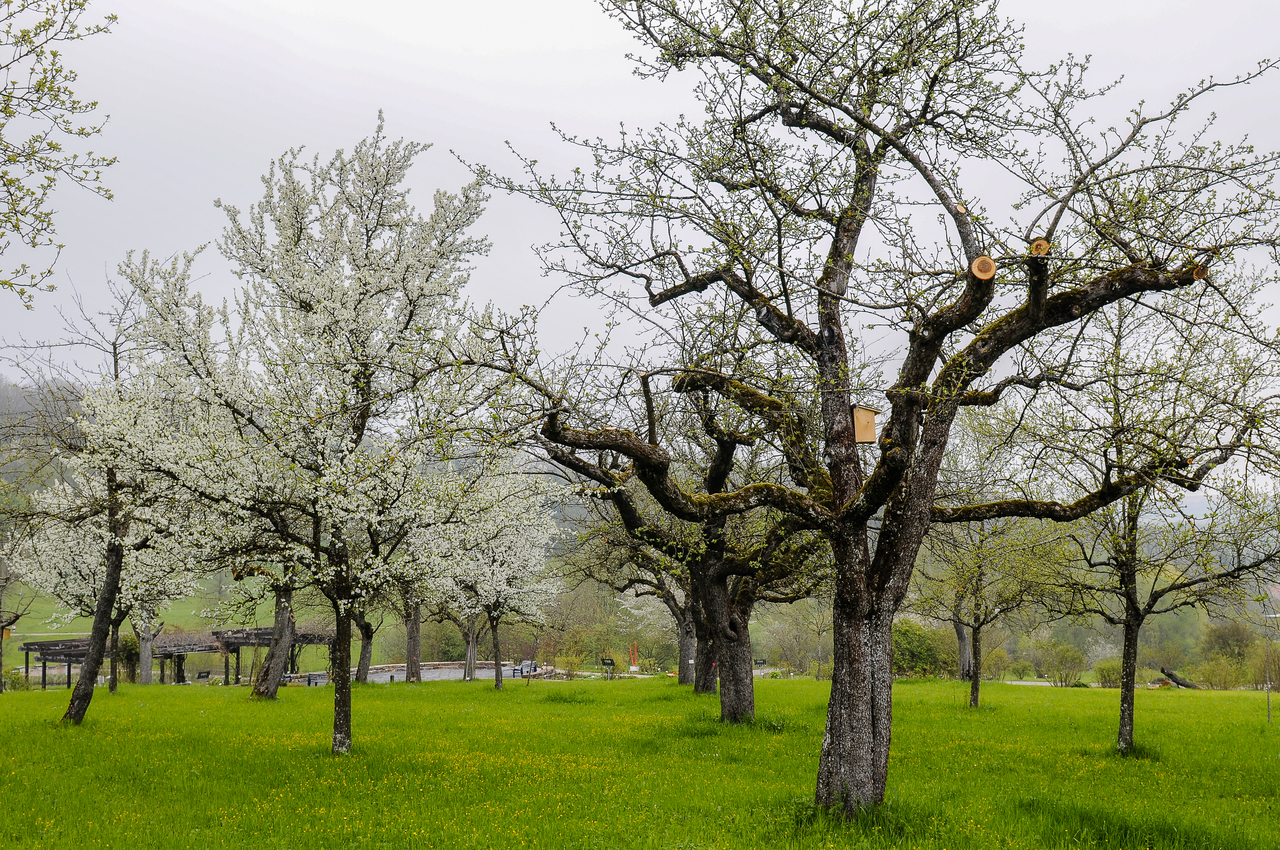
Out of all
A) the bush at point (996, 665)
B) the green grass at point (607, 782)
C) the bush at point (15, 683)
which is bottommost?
the bush at point (996, 665)

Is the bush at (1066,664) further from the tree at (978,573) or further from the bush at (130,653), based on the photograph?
the bush at (130,653)

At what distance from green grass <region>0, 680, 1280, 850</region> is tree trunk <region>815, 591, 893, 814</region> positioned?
32 cm

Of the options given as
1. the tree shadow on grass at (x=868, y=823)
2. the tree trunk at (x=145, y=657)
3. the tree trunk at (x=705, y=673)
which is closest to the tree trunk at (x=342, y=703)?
the tree shadow on grass at (x=868, y=823)

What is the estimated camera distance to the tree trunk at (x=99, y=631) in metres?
15.0

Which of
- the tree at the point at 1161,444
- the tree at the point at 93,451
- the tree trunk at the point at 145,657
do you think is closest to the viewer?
the tree at the point at 1161,444

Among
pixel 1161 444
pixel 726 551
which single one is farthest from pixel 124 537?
pixel 1161 444

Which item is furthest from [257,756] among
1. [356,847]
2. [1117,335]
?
[1117,335]

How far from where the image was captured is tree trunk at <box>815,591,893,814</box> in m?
7.66

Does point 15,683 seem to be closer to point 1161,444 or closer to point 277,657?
point 277,657

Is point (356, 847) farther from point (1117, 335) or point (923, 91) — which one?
point (1117, 335)

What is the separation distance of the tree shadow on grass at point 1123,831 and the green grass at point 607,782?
0.10 feet

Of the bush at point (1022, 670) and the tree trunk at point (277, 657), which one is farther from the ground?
the tree trunk at point (277, 657)

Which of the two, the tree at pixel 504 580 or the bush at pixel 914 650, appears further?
the bush at pixel 914 650

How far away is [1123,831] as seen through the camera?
25.0 feet
